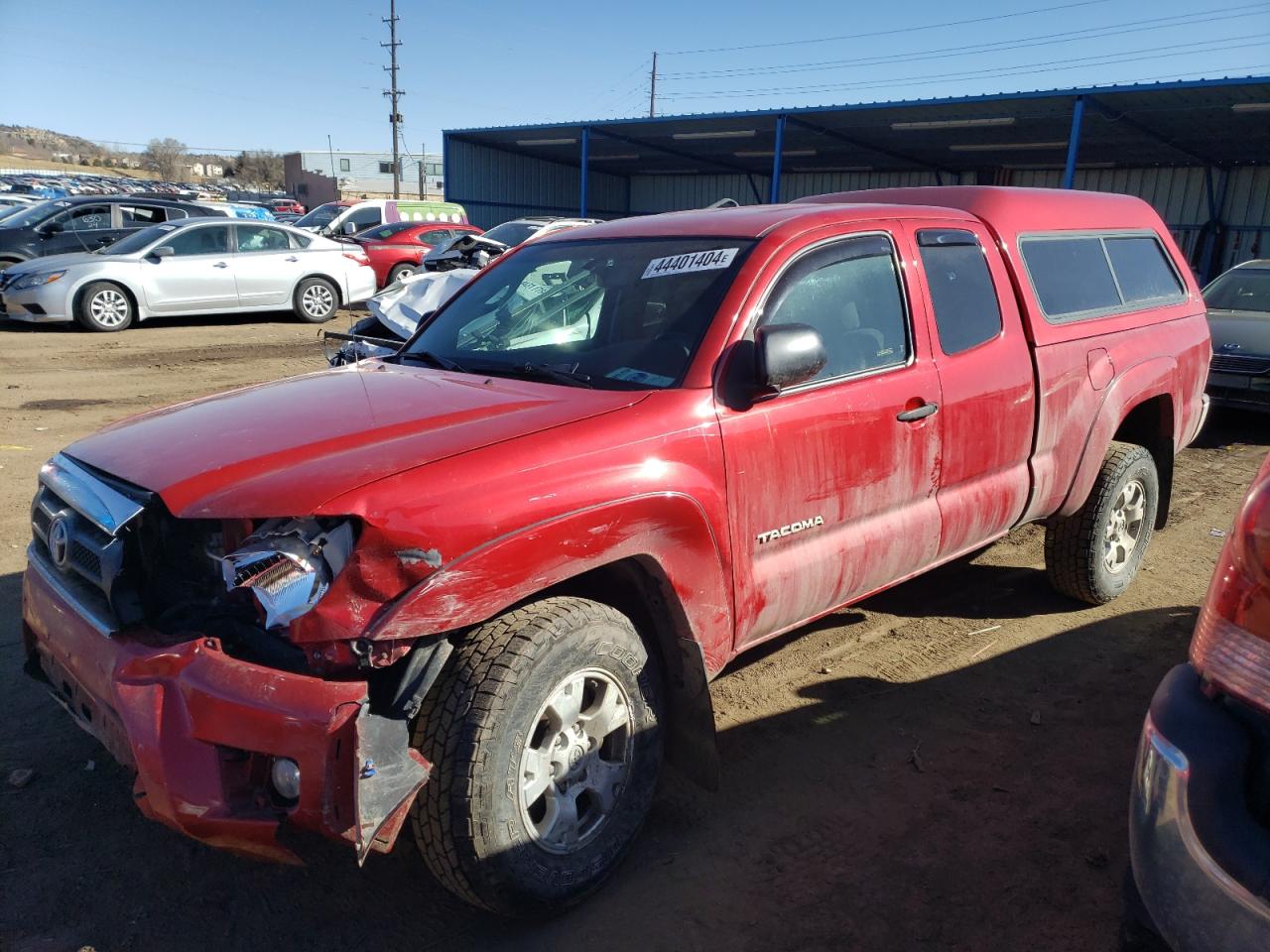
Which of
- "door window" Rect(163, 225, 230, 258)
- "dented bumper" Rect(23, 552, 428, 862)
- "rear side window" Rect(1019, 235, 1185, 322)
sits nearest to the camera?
"dented bumper" Rect(23, 552, 428, 862)

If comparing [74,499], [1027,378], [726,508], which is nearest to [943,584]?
[1027,378]

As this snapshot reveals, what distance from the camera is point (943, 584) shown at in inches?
204

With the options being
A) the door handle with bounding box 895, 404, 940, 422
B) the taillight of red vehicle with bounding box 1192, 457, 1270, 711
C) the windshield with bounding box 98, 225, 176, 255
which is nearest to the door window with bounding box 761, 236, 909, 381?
the door handle with bounding box 895, 404, 940, 422

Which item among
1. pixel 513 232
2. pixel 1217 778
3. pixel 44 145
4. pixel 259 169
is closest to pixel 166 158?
pixel 259 169

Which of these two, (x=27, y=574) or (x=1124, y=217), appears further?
(x=1124, y=217)

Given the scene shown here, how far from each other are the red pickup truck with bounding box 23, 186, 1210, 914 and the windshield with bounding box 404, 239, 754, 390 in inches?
0.6

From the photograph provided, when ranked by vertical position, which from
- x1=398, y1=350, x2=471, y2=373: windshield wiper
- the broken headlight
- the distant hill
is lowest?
the broken headlight

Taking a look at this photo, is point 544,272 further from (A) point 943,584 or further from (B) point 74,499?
(A) point 943,584

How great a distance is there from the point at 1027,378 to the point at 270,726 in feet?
10.5

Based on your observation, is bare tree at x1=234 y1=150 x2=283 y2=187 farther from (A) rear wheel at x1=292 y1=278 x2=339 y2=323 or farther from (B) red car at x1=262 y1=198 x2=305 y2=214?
(A) rear wheel at x1=292 y1=278 x2=339 y2=323

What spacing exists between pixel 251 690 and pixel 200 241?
1306 centimetres

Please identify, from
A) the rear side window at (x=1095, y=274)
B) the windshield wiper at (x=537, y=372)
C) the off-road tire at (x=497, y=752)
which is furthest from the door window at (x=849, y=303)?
the off-road tire at (x=497, y=752)

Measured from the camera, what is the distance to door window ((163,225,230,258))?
43.7ft

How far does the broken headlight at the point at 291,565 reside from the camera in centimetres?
225
